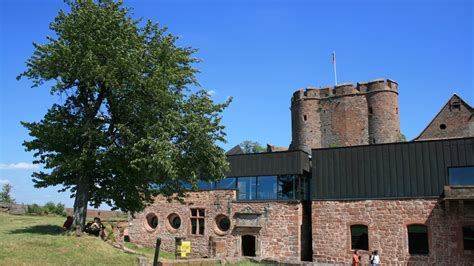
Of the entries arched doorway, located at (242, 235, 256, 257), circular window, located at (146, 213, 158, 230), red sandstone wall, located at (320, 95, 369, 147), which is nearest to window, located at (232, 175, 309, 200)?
arched doorway, located at (242, 235, 256, 257)

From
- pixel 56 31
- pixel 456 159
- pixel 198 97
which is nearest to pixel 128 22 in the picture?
pixel 56 31

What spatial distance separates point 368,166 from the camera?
87.2 feet

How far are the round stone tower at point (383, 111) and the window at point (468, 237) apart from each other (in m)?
18.4

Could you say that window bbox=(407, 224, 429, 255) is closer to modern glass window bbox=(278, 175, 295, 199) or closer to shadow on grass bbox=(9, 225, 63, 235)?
modern glass window bbox=(278, 175, 295, 199)

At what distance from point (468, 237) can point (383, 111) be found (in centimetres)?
2011

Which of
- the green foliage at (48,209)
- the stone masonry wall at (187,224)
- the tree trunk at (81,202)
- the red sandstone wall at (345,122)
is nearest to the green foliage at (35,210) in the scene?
the green foliage at (48,209)

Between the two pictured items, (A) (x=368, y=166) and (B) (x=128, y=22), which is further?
(A) (x=368, y=166)

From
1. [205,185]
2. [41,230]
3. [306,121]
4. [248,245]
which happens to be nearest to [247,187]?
[205,185]

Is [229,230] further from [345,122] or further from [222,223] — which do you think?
[345,122]

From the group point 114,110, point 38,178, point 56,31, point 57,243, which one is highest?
point 56,31

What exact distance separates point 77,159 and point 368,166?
16.7 meters

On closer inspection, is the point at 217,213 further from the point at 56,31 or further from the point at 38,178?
the point at 56,31

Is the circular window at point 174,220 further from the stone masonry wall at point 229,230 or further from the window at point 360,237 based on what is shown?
the window at point 360,237

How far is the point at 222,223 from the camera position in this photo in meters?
32.2
